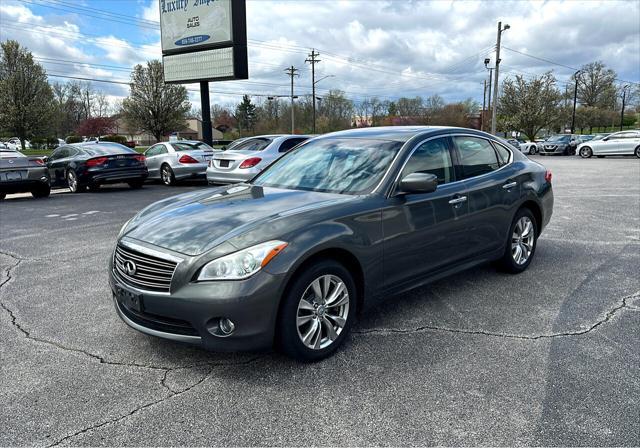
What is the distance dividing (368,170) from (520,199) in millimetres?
2089

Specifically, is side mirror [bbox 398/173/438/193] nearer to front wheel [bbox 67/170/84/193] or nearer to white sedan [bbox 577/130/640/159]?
front wheel [bbox 67/170/84/193]

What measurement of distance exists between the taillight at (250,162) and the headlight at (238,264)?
9.34 metres

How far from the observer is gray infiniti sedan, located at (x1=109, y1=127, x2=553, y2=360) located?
9.78 feet

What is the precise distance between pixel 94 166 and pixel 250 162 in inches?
181

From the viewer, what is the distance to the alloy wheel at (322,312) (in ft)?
10.6

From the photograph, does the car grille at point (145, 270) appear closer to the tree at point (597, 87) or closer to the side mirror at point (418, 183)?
the side mirror at point (418, 183)

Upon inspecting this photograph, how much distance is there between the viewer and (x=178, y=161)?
1498 centimetres

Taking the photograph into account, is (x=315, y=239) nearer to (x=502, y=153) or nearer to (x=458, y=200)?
(x=458, y=200)

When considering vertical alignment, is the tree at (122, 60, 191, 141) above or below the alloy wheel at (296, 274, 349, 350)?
above

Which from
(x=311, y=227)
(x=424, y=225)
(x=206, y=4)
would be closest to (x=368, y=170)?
(x=424, y=225)

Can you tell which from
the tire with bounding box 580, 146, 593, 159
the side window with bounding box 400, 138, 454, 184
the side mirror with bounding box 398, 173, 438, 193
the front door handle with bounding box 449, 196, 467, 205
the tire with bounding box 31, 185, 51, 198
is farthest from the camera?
the tire with bounding box 580, 146, 593, 159

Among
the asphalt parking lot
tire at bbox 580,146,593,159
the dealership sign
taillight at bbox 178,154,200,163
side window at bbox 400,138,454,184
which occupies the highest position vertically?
the dealership sign

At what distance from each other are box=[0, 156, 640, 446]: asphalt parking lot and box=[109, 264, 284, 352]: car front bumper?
0.29 metres

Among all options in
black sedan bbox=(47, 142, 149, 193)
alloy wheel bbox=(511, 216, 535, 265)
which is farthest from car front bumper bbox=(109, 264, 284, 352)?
black sedan bbox=(47, 142, 149, 193)
